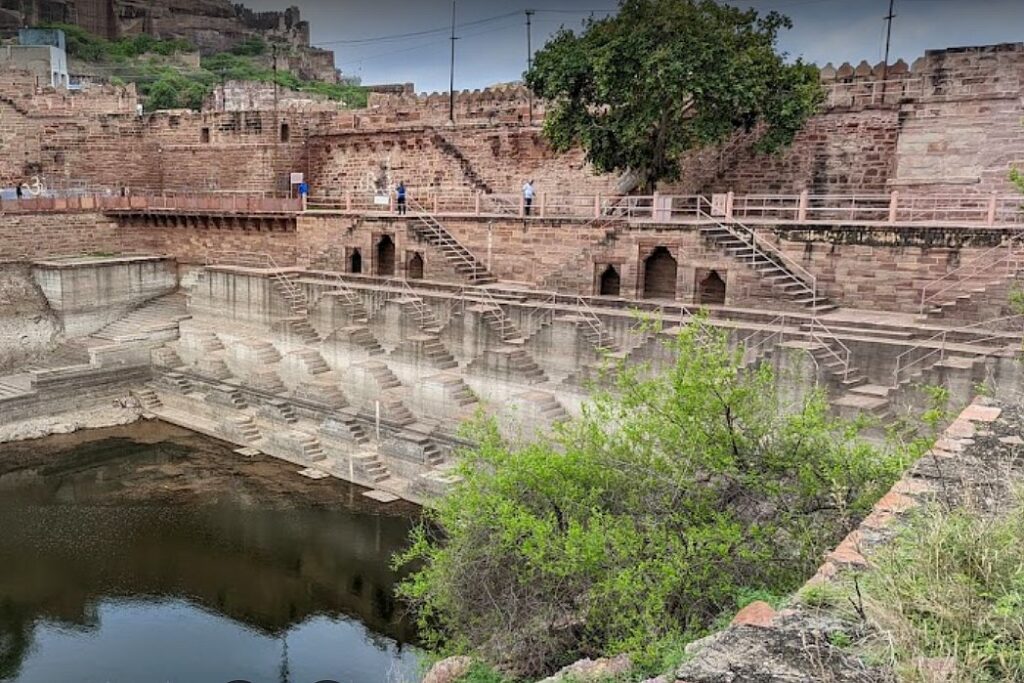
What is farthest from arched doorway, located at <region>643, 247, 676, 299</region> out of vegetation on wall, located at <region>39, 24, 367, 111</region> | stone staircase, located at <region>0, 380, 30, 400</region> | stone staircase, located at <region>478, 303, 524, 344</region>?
vegetation on wall, located at <region>39, 24, 367, 111</region>

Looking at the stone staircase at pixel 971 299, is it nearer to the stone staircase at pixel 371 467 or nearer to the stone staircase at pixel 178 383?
the stone staircase at pixel 371 467

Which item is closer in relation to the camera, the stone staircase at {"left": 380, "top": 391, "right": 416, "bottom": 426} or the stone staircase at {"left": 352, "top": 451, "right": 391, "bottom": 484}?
the stone staircase at {"left": 352, "top": 451, "right": 391, "bottom": 484}

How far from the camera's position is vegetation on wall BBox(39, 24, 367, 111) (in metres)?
57.8

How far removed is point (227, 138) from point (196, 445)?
1405cm

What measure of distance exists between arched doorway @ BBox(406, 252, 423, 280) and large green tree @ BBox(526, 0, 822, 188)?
5.41 m

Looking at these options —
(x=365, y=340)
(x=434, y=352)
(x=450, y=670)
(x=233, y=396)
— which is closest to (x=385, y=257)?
(x=365, y=340)

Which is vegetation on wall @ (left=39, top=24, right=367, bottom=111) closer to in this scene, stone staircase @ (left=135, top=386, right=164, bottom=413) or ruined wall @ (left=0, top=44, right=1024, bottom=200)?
ruined wall @ (left=0, top=44, right=1024, bottom=200)

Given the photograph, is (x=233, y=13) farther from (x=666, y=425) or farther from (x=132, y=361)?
(x=666, y=425)

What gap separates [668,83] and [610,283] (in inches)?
195

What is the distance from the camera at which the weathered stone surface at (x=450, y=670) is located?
993 centimetres

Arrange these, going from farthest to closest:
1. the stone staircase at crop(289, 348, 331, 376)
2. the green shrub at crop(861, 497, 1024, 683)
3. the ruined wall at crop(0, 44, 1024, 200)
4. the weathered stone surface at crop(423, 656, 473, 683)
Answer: the stone staircase at crop(289, 348, 331, 376) → the ruined wall at crop(0, 44, 1024, 200) → the weathered stone surface at crop(423, 656, 473, 683) → the green shrub at crop(861, 497, 1024, 683)

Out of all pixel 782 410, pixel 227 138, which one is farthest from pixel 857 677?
pixel 227 138

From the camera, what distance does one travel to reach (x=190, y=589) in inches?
601

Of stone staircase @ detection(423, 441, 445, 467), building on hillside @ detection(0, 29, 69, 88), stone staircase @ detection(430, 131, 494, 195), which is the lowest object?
stone staircase @ detection(423, 441, 445, 467)
